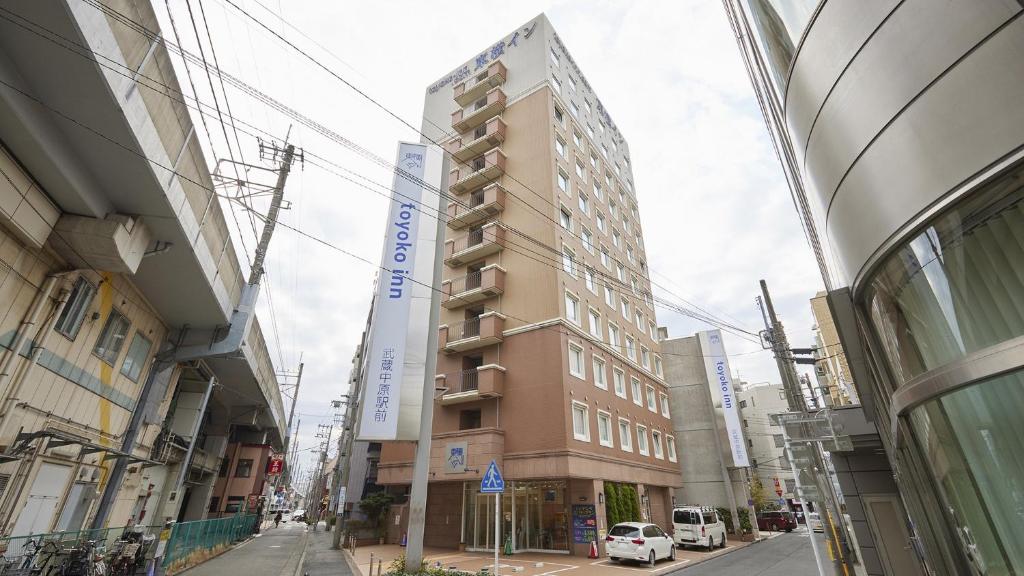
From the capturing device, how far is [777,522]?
36.7 meters

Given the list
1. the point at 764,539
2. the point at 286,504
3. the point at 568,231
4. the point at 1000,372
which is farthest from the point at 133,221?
the point at 286,504

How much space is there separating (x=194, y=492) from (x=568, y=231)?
27.5 m

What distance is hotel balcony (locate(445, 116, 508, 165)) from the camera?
30.0m

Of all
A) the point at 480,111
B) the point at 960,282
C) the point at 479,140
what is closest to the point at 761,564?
the point at 960,282

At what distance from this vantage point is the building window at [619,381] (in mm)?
26828

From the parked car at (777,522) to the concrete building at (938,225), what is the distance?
40102 mm

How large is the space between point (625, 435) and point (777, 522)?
71.6 feet

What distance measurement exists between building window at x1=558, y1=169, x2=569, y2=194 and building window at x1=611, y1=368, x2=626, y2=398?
39.0ft

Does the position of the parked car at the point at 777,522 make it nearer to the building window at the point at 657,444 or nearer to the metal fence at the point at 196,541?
the building window at the point at 657,444

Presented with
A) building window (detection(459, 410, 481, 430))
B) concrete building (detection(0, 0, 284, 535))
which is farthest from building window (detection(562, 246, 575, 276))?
concrete building (detection(0, 0, 284, 535))

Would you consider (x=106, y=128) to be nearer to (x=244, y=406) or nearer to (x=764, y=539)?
(x=244, y=406)

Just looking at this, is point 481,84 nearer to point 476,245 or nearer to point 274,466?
point 476,245

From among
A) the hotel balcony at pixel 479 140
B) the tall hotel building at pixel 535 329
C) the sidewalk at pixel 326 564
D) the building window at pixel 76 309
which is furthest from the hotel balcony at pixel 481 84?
the sidewalk at pixel 326 564

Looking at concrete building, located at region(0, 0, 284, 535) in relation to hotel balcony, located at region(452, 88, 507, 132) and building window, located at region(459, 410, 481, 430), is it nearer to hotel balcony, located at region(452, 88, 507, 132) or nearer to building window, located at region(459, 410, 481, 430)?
building window, located at region(459, 410, 481, 430)
